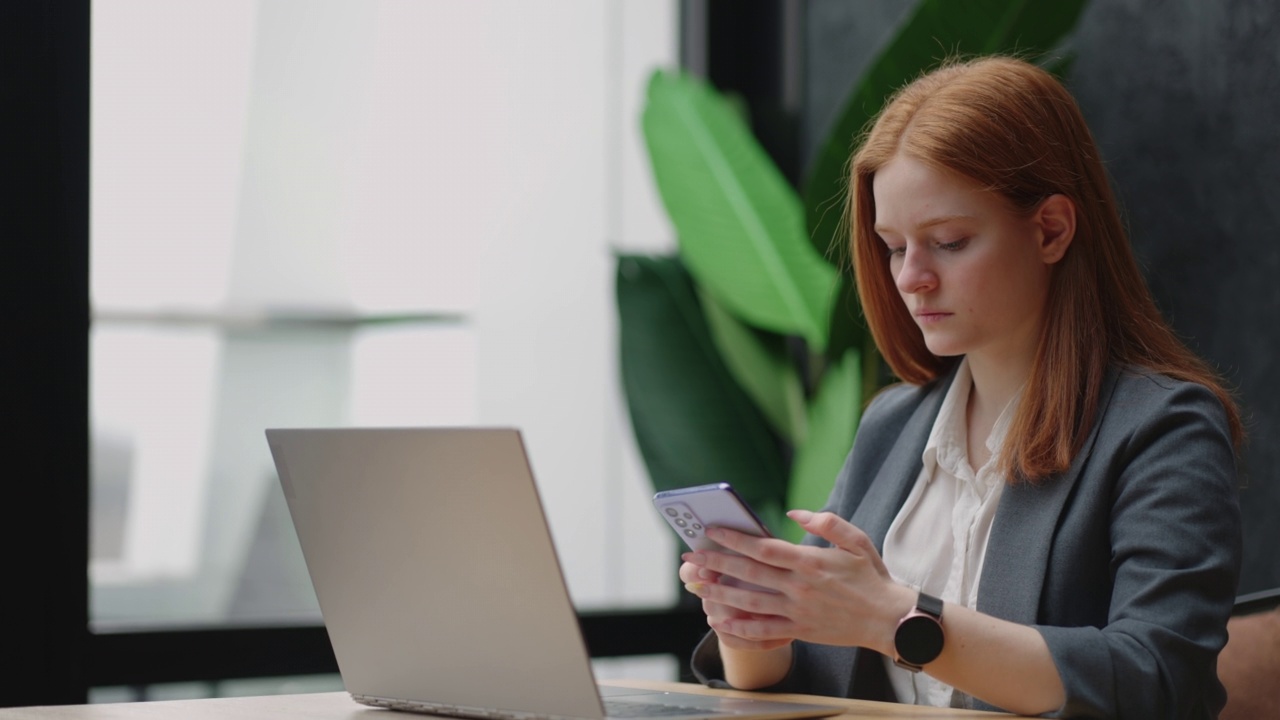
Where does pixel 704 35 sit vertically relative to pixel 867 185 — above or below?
above

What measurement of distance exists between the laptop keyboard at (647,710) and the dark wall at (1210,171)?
1359 mm

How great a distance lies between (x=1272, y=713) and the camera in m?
1.42

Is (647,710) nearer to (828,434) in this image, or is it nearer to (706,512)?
(706,512)

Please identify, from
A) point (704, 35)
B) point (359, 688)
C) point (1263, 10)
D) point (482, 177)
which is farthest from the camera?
point (704, 35)

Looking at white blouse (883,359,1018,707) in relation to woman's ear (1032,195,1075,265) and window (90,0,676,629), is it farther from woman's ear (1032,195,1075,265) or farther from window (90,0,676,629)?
window (90,0,676,629)

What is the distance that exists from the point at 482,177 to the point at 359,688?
1.93m

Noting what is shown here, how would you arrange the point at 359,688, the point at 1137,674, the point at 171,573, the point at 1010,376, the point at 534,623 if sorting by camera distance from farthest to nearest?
the point at 171,573, the point at 1010,376, the point at 359,688, the point at 1137,674, the point at 534,623

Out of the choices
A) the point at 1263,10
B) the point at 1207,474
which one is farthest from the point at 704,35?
the point at 1207,474

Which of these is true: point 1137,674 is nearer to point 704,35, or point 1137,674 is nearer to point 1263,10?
point 1263,10

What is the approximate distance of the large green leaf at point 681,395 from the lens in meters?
2.89

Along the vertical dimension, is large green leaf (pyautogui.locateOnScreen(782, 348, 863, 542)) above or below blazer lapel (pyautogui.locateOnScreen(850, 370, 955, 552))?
below

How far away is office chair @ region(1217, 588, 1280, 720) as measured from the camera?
1417mm

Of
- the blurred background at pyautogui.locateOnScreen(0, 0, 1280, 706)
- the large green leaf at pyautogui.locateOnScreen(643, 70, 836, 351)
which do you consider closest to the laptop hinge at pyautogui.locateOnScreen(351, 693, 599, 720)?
the blurred background at pyautogui.locateOnScreen(0, 0, 1280, 706)

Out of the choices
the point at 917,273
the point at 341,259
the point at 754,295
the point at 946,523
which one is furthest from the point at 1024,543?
the point at 341,259
